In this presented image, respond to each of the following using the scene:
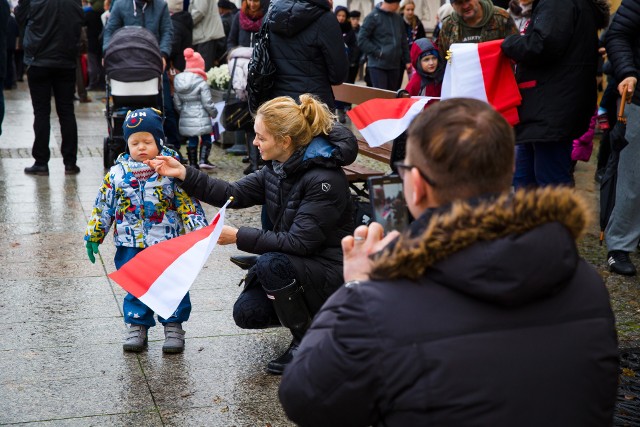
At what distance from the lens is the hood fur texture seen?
1.93 m

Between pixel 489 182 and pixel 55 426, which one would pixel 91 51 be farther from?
pixel 489 182

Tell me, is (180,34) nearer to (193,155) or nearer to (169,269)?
(193,155)

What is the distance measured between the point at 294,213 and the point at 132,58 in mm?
5721

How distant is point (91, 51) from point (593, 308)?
18.1m

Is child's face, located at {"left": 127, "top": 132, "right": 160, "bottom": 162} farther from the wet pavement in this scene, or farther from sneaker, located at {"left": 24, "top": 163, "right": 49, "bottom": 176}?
sneaker, located at {"left": 24, "top": 163, "right": 49, "bottom": 176}

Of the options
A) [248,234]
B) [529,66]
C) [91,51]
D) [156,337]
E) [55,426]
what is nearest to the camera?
[55,426]

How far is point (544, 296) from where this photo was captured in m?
Result: 1.95

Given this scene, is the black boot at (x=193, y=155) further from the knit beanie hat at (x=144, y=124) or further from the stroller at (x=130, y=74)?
the knit beanie hat at (x=144, y=124)

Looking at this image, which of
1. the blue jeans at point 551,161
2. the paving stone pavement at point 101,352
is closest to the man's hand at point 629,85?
the blue jeans at point 551,161

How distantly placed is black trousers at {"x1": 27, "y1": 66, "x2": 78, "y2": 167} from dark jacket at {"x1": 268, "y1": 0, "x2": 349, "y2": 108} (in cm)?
364

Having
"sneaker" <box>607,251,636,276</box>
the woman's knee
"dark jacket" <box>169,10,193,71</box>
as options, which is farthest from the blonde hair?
"dark jacket" <box>169,10,193,71</box>

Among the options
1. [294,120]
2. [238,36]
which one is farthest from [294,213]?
[238,36]

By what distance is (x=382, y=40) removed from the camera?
45.4ft

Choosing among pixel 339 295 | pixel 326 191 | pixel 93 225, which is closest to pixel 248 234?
pixel 326 191
